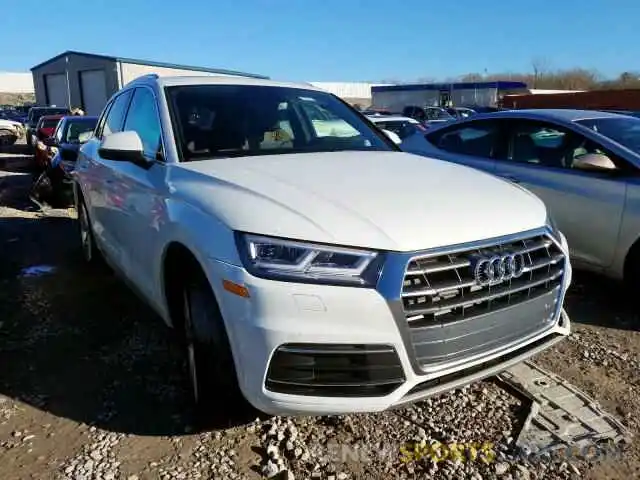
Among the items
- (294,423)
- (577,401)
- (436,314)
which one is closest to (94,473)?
(294,423)

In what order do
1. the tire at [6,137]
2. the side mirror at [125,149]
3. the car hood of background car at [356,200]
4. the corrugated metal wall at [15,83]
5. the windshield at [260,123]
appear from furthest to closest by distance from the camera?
1. the corrugated metal wall at [15,83]
2. the tire at [6,137]
3. the windshield at [260,123]
4. the side mirror at [125,149]
5. the car hood of background car at [356,200]

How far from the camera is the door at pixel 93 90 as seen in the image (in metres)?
31.0

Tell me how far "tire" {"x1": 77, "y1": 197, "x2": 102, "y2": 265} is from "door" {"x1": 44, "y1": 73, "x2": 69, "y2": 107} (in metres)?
32.4

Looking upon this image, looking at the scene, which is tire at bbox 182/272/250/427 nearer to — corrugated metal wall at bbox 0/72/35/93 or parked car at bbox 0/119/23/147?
parked car at bbox 0/119/23/147

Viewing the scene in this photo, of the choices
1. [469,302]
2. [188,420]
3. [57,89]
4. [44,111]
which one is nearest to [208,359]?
[188,420]

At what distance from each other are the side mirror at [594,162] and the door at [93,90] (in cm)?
3031

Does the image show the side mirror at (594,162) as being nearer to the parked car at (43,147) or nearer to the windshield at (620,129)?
the windshield at (620,129)

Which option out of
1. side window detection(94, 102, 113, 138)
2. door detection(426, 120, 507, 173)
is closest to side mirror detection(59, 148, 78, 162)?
side window detection(94, 102, 113, 138)

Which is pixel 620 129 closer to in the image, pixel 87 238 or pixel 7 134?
pixel 87 238

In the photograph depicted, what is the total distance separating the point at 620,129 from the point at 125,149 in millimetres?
3928

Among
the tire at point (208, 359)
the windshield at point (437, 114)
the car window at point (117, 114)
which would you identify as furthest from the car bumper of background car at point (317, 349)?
the windshield at point (437, 114)

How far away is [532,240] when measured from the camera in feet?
8.17

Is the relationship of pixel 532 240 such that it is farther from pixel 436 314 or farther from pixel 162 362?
pixel 162 362

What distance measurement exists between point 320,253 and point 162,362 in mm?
1700
